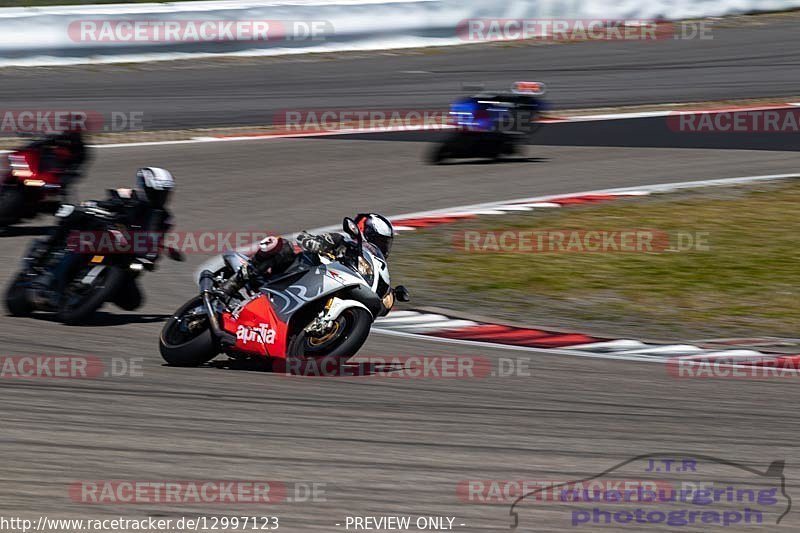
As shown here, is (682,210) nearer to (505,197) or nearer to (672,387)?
(505,197)

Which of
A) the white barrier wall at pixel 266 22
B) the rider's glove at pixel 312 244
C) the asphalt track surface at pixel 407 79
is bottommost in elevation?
the rider's glove at pixel 312 244

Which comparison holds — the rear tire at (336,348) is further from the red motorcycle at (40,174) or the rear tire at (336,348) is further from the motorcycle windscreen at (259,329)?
the red motorcycle at (40,174)

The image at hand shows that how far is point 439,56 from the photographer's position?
69.9 feet

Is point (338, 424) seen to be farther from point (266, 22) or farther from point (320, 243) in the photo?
point (266, 22)

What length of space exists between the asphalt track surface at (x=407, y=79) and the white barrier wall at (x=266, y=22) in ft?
1.04

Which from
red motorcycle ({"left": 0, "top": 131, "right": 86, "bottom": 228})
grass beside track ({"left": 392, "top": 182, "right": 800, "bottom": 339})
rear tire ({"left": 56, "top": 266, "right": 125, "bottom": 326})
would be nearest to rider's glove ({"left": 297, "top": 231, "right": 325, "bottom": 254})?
rear tire ({"left": 56, "top": 266, "right": 125, "bottom": 326})

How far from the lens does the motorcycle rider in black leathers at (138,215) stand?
8.27 m

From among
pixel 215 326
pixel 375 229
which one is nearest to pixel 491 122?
pixel 375 229

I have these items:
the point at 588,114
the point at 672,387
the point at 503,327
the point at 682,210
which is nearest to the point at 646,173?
the point at 682,210

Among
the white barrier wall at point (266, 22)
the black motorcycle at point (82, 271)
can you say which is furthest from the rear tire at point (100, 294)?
the white barrier wall at point (266, 22)

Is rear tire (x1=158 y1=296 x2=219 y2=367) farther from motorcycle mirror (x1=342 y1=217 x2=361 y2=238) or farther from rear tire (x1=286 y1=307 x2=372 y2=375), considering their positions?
motorcycle mirror (x1=342 y1=217 x2=361 y2=238)

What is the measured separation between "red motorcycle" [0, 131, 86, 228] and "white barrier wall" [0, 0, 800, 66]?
885 centimetres

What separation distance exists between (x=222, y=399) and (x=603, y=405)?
1962mm

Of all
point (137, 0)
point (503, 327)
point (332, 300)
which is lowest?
point (503, 327)
